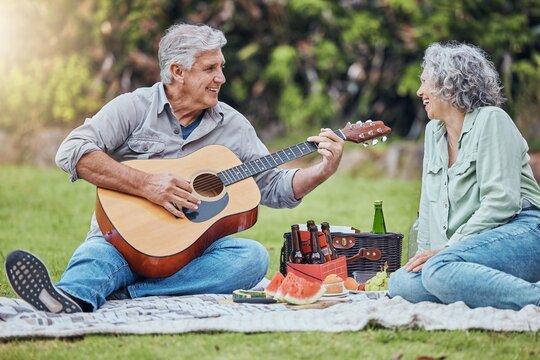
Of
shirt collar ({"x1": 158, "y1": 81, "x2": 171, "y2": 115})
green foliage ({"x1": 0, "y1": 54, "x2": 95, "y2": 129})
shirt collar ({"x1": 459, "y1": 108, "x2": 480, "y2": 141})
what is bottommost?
shirt collar ({"x1": 459, "y1": 108, "x2": 480, "y2": 141})

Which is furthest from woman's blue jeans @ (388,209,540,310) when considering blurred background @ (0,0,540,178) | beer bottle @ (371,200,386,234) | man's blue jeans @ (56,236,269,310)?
blurred background @ (0,0,540,178)

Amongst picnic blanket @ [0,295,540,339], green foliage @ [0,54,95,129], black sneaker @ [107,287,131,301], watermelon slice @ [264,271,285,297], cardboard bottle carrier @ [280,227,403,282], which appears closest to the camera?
picnic blanket @ [0,295,540,339]

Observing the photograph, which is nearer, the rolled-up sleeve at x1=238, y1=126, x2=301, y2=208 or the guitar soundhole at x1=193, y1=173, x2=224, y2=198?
the guitar soundhole at x1=193, y1=173, x2=224, y2=198

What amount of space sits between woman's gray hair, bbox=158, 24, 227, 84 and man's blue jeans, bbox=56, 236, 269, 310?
3.12 ft

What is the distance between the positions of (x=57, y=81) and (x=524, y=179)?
9043mm

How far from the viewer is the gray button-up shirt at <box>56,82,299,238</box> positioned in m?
5.60

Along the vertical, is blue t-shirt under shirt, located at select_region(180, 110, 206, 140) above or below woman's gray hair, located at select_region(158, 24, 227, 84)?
below

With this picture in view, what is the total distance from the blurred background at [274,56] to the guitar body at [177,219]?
633 cm

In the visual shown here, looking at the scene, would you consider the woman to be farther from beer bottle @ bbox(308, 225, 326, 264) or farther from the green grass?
beer bottle @ bbox(308, 225, 326, 264)

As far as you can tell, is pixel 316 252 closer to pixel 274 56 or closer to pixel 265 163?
pixel 265 163

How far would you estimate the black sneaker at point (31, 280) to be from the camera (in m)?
4.77

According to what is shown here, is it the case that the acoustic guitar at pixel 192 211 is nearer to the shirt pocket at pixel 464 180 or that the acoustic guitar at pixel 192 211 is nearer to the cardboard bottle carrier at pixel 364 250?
the cardboard bottle carrier at pixel 364 250

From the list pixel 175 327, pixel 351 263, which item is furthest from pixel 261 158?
pixel 175 327

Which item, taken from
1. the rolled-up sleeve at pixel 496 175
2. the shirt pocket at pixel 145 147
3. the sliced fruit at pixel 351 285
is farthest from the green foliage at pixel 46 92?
the rolled-up sleeve at pixel 496 175
